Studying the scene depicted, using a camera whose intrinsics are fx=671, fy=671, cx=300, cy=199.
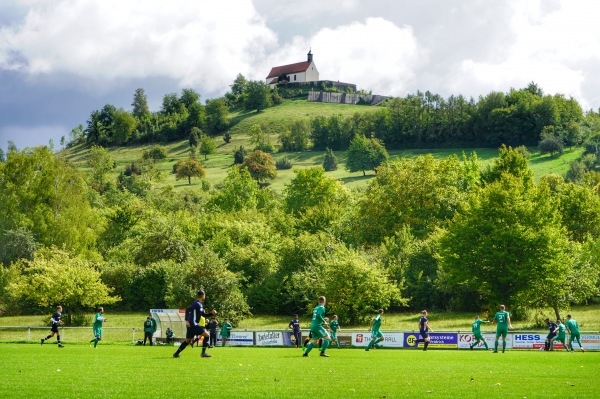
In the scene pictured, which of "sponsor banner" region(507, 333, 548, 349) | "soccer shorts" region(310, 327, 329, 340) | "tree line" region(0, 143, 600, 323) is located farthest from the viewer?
"tree line" region(0, 143, 600, 323)

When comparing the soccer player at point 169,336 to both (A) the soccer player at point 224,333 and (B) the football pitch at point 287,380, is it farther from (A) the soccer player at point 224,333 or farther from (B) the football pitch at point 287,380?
(B) the football pitch at point 287,380

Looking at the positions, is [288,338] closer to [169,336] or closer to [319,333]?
[169,336]

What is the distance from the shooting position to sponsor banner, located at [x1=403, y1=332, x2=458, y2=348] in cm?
3784

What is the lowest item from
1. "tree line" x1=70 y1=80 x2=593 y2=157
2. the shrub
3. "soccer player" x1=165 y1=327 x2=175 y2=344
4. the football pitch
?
"soccer player" x1=165 y1=327 x2=175 y2=344

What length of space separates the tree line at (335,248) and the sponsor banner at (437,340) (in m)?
14.7

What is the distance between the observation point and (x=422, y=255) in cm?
6581

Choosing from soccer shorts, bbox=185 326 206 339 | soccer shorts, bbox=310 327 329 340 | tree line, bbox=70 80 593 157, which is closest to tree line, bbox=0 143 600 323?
soccer shorts, bbox=310 327 329 340

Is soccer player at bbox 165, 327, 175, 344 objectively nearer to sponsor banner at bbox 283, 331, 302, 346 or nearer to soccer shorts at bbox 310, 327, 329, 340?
sponsor banner at bbox 283, 331, 302, 346

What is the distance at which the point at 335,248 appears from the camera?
6600 cm

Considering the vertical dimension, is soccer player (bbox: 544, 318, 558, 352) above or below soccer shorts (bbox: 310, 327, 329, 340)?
below

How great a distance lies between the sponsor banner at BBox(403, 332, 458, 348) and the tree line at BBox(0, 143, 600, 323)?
14.7 metres

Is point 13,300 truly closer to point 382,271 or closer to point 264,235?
point 264,235

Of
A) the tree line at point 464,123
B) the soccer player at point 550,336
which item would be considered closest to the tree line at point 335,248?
the soccer player at point 550,336

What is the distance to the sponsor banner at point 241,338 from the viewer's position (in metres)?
41.6
